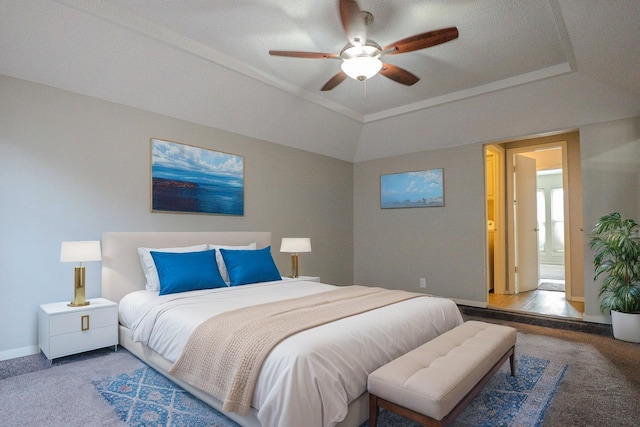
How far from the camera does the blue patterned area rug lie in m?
2.02

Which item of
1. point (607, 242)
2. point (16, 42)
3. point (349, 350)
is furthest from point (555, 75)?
point (16, 42)

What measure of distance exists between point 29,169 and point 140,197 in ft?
3.01

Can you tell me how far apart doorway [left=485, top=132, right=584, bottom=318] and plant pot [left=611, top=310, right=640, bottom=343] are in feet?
A: 1.99

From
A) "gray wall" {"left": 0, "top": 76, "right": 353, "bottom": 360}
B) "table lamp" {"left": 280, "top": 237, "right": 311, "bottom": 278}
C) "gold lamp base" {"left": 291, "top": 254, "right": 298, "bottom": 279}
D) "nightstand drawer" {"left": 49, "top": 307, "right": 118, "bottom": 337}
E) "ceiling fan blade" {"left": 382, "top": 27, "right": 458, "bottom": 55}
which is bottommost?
"nightstand drawer" {"left": 49, "top": 307, "right": 118, "bottom": 337}

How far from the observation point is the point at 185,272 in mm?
3166

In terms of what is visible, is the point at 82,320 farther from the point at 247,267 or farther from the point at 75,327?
the point at 247,267

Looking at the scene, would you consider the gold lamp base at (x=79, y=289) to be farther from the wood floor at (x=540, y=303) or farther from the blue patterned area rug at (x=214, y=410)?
the wood floor at (x=540, y=303)

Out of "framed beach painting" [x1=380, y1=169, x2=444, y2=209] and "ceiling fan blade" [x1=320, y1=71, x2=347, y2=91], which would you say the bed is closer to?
"ceiling fan blade" [x1=320, y1=71, x2=347, y2=91]

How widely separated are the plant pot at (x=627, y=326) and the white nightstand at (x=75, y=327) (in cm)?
475

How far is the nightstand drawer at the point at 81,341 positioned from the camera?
2762 millimetres

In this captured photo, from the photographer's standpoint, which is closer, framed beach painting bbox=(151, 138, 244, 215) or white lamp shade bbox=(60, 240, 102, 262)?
white lamp shade bbox=(60, 240, 102, 262)

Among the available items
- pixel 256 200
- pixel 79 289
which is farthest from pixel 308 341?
pixel 256 200

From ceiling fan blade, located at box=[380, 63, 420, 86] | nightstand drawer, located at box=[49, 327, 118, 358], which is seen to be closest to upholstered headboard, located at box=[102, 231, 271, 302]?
nightstand drawer, located at box=[49, 327, 118, 358]

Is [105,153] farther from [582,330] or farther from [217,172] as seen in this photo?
[582,330]
